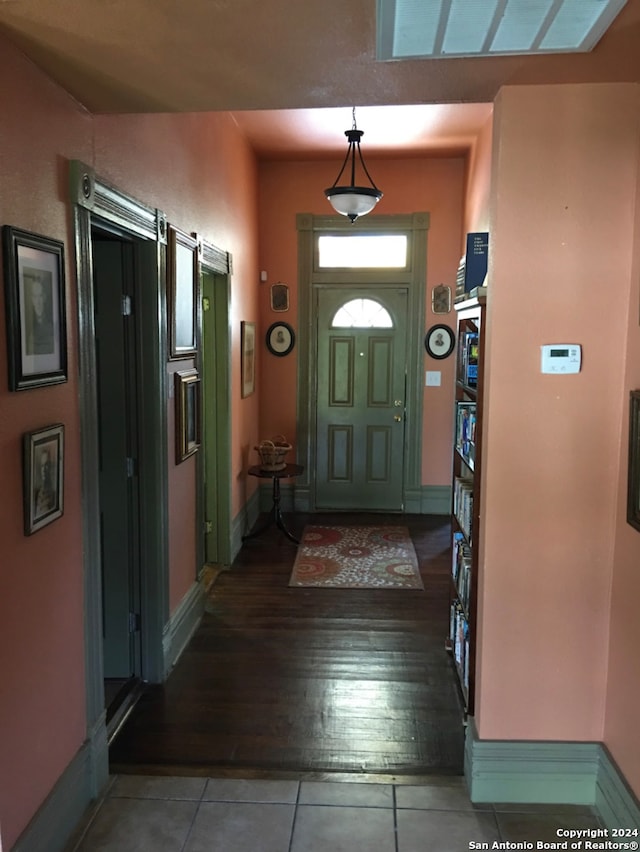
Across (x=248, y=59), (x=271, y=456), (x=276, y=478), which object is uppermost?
(x=248, y=59)

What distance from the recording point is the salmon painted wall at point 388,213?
19.4 feet

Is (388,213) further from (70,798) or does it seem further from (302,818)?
(70,798)

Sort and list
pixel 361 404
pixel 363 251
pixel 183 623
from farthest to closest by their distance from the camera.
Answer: pixel 361 404 → pixel 363 251 → pixel 183 623

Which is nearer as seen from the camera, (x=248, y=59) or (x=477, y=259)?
(x=248, y=59)

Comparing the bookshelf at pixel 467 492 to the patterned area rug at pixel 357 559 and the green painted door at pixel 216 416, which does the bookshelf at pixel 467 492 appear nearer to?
the patterned area rug at pixel 357 559

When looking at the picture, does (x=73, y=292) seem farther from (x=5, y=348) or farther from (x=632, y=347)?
(x=632, y=347)

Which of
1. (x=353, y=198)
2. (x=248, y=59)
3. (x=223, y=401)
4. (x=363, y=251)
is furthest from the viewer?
(x=363, y=251)

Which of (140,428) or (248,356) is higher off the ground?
(248,356)

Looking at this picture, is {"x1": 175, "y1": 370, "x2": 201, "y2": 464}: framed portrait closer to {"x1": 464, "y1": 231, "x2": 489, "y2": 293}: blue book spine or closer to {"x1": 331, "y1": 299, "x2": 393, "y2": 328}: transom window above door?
{"x1": 464, "y1": 231, "x2": 489, "y2": 293}: blue book spine

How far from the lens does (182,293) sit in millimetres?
3375

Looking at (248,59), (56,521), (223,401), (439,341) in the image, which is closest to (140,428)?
(56,521)

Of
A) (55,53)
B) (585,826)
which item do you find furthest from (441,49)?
(585,826)

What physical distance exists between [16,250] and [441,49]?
1279 mm

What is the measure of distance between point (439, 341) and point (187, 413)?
321 centimetres
